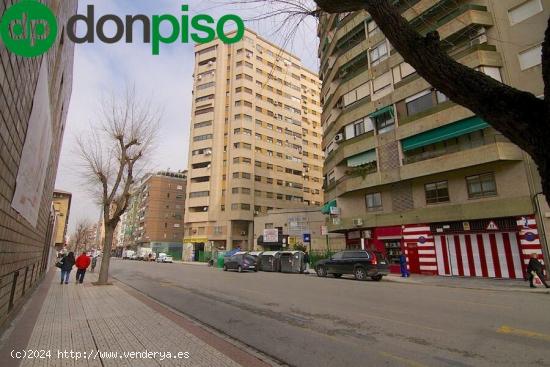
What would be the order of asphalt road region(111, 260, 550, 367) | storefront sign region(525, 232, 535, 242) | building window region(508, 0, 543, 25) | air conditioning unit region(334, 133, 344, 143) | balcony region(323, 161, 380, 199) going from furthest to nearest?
1. air conditioning unit region(334, 133, 344, 143)
2. balcony region(323, 161, 380, 199)
3. building window region(508, 0, 543, 25)
4. storefront sign region(525, 232, 535, 242)
5. asphalt road region(111, 260, 550, 367)

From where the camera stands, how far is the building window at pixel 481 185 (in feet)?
64.2

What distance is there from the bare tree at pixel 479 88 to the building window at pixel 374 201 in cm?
2366

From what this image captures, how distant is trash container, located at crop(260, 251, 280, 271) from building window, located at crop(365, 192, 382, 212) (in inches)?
345

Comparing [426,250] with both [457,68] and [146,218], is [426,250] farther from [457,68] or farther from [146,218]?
[146,218]

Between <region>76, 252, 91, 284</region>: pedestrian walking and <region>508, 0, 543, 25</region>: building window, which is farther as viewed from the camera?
<region>508, 0, 543, 25</region>: building window

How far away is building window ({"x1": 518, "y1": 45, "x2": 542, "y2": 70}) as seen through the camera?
1839cm

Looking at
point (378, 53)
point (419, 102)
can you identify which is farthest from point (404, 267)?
point (378, 53)

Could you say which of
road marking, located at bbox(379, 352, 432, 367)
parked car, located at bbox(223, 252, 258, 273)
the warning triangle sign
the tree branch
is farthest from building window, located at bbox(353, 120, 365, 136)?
the tree branch

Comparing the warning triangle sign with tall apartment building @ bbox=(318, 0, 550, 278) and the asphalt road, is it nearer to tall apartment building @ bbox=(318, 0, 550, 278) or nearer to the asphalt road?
tall apartment building @ bbox=(318, 0, 550, 278)

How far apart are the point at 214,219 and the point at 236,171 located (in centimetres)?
893

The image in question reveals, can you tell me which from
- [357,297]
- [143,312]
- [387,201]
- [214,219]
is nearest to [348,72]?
[387,201]

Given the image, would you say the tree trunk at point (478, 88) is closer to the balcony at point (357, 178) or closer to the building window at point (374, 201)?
the balcony at point (357, 178)

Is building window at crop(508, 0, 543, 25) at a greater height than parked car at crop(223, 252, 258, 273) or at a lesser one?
greater

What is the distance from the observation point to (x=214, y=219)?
5591cm
